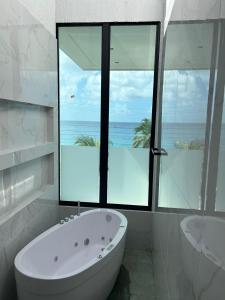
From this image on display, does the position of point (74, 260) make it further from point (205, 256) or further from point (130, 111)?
point (205, 256)

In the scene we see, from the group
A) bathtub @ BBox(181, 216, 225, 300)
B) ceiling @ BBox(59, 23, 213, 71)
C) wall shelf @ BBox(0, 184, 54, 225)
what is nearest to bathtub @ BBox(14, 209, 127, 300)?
wall shelf @ BBox(0, 184, 54, 225)

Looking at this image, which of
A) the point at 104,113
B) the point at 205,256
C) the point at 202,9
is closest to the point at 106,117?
the point at 104,113

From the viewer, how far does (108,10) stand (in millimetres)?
2652

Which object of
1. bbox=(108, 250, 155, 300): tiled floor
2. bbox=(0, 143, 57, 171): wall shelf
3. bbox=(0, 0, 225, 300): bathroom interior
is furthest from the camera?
bbox=(108, 250, 155, 300): tiled floor

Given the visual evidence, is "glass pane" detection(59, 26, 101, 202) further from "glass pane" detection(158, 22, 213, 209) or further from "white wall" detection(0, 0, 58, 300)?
"glass pane" detection(158, 22, 213, 209)

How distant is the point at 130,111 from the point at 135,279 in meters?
1.84

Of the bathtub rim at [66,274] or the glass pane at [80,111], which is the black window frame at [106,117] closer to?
the glass pane at [80,111]

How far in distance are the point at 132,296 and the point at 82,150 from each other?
1649mm

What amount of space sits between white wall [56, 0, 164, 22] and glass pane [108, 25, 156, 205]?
0.11 meters

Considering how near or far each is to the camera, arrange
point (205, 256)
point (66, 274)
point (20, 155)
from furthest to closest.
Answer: point (20, 155) < point (66, 274) < point (205, 256)

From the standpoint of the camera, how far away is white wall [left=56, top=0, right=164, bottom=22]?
102 inches

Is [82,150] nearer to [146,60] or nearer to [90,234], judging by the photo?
[90,234]

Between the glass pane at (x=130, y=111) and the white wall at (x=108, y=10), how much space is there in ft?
0.36

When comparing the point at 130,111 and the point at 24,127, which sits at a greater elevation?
the point at 130,111
